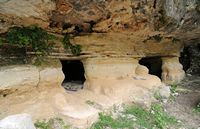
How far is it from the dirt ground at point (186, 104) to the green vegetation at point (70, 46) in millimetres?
2413

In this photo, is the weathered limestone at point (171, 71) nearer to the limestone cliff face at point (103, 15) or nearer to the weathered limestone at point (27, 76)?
the limestone cliff face at point (103, 15)

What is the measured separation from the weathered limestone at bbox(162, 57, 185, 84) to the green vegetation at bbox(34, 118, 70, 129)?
4549mm

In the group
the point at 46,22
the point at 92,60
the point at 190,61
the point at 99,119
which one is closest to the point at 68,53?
the point at 92,60

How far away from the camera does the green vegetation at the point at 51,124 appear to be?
482 centimetres

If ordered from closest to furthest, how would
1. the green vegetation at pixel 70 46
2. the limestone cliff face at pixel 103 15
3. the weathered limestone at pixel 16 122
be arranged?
the weathered limestone at pixel 16 122 < the limestone cliff face at pixel 103 15 < the green vegetation at pixel 70 46

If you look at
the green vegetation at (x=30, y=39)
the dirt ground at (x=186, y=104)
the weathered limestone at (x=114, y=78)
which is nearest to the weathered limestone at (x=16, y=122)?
the green vegetation at (x=30, y=39)

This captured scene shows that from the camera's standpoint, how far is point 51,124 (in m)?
4.96

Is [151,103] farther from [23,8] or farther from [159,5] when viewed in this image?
[23,8]

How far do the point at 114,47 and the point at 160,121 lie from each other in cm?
192

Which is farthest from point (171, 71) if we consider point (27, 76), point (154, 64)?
point (27, 76)

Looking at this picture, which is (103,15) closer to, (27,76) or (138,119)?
(27,76)

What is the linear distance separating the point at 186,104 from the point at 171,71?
183cm

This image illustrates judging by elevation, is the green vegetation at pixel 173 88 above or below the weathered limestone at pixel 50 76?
below

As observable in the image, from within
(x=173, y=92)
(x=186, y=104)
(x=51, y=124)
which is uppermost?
(x=51, y=124)
